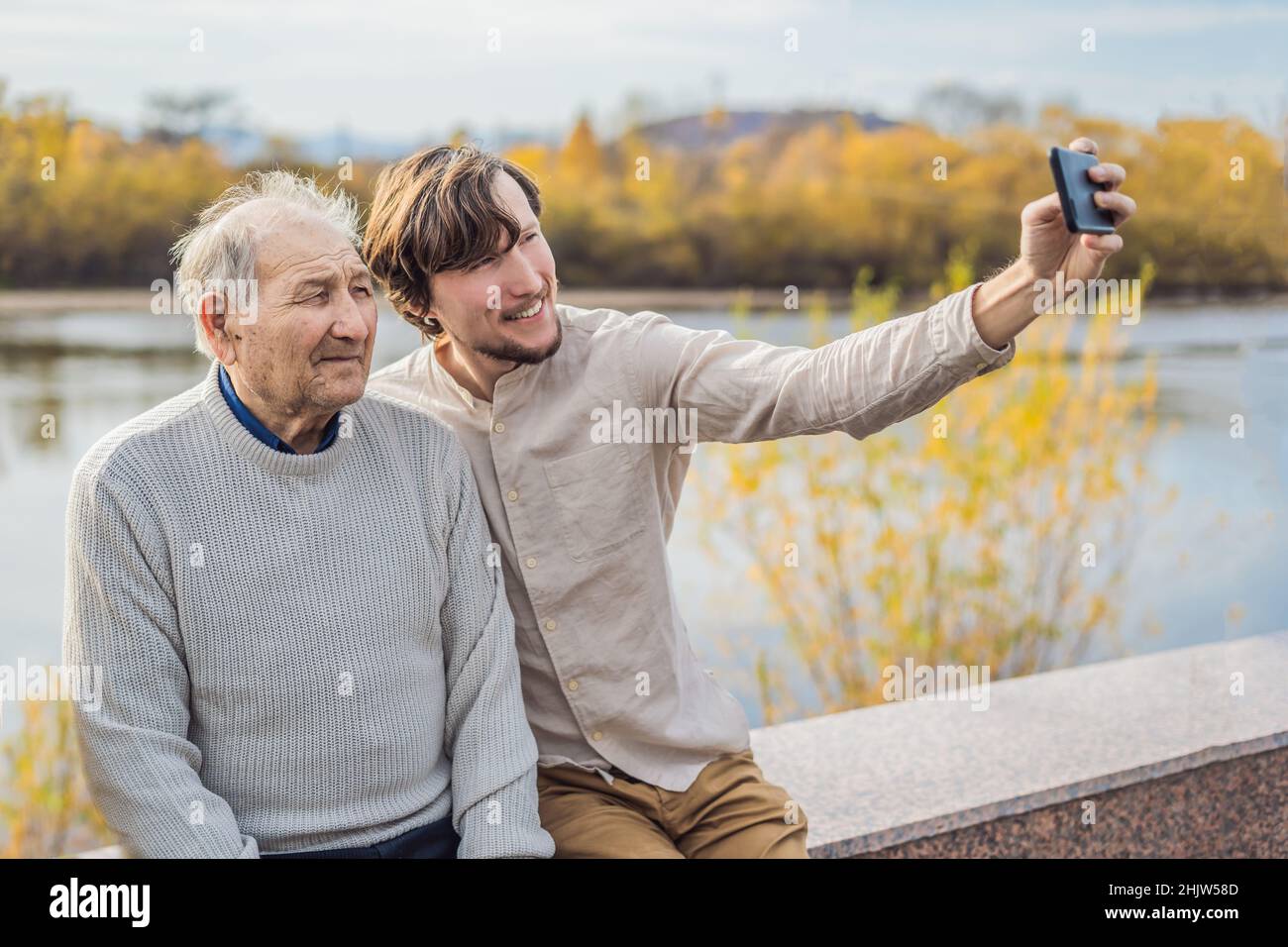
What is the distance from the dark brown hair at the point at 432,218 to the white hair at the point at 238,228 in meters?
0.08

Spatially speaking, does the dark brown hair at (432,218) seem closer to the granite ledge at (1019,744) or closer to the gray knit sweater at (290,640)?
the gray knit sweater at (290,640)

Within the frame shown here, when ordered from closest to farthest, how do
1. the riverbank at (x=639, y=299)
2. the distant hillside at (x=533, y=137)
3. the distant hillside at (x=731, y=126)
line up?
the riverbank at (x=639, y=299), the distant hillside at (x=533, y=137), the distant hillside at (x=731, y=126)

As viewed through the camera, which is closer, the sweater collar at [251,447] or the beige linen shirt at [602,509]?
the sweater collar at [251,447]

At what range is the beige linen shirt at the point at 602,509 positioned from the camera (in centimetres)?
177

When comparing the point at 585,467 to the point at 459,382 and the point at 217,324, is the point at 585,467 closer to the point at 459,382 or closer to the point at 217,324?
the point at 459,382

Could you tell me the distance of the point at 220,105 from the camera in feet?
10.3

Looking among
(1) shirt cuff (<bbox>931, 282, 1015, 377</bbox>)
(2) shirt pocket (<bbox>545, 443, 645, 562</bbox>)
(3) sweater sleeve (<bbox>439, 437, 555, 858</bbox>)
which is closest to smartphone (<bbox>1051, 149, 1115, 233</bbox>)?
(1) shirt cuff (<bbox>931, 282, 1015, 377</bbox>)

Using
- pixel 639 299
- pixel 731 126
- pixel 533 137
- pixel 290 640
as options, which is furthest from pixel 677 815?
pixel 731 126

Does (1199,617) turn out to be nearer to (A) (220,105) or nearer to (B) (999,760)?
(B) (999,760)

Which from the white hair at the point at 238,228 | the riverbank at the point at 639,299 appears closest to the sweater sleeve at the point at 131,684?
the white hair at the point at 238,228

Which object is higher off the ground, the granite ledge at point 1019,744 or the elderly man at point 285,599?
the elderly man at point 285,599

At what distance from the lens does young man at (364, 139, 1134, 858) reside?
1.73 metres

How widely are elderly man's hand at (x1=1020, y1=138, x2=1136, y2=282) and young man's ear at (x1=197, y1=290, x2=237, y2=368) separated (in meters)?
0.96

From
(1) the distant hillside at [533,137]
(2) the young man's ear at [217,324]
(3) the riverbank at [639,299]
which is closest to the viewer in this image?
(2) the young man's ear at [217,324]
